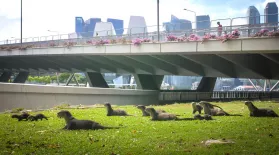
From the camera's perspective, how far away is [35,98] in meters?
26.7

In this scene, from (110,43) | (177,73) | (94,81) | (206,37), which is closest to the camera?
(206,37)

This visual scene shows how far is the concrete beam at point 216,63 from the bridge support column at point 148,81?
47.1 ft

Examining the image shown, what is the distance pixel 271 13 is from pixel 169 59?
50.8 feet

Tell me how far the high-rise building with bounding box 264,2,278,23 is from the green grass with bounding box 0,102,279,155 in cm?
1573

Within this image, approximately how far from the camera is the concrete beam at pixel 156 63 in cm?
4680

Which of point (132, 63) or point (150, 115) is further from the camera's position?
point (132, 63)

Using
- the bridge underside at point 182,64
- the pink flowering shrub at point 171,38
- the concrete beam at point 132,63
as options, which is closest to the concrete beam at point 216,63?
the bridge underside at point 182,64

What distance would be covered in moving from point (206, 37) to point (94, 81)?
3148 cm

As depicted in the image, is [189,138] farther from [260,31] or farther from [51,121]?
[260,31]

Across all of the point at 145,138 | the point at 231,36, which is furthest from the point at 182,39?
the point at 145,138

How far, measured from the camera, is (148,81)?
2233 inches

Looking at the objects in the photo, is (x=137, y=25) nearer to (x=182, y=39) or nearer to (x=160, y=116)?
(x=182, y=39)

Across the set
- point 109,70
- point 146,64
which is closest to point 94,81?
point 109,70

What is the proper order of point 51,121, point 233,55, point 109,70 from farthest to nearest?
point 109,70 → point 233,55 → point 51,121
